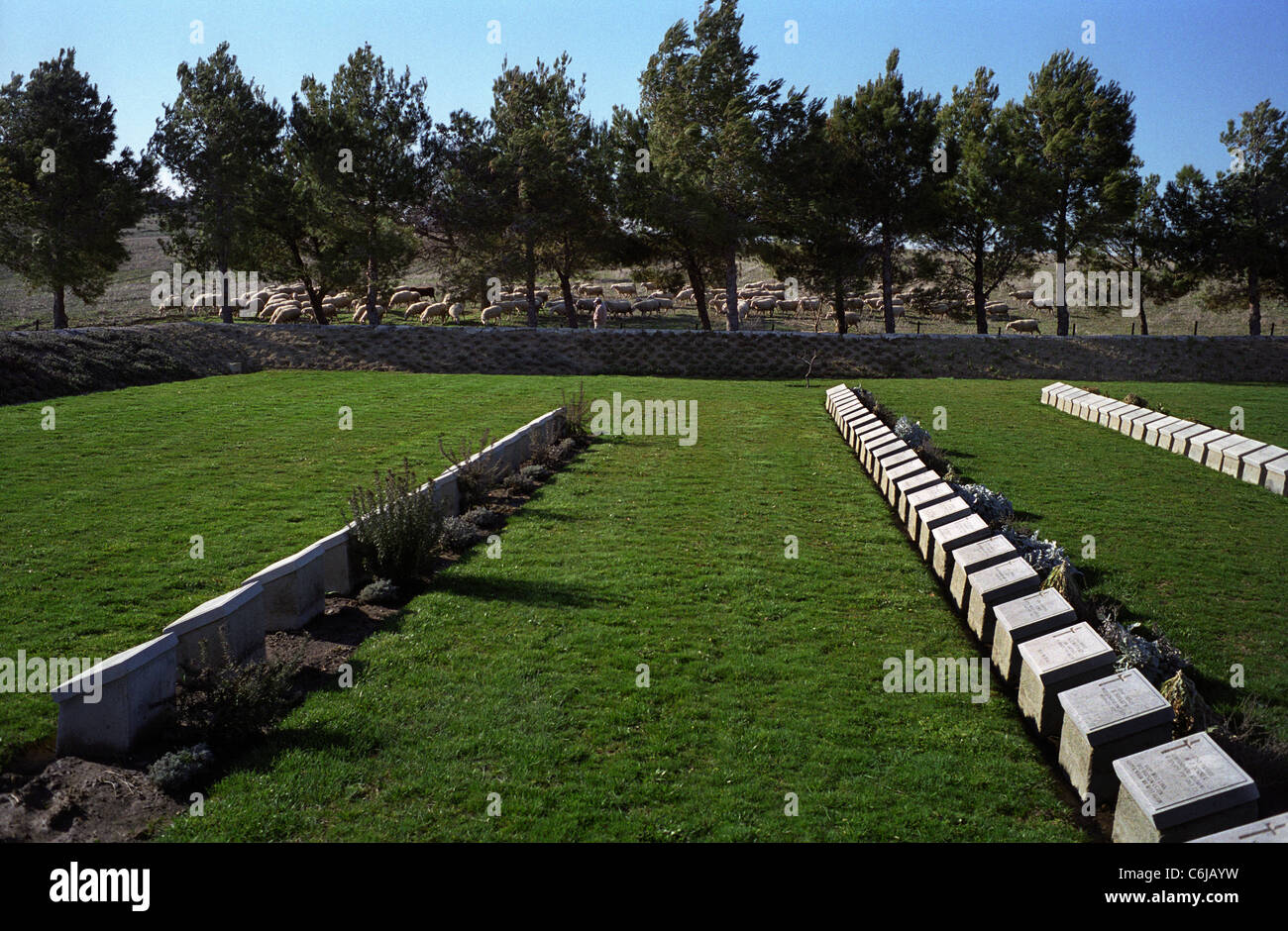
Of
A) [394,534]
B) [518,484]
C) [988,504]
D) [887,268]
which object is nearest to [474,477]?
[518,484]

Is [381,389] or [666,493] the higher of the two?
[381,389]

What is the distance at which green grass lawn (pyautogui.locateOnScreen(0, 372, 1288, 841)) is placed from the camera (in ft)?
16.2

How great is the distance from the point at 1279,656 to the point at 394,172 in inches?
1533

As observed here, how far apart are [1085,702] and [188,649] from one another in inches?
243

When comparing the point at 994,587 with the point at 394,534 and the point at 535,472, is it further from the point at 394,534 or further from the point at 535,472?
the point at 535,472

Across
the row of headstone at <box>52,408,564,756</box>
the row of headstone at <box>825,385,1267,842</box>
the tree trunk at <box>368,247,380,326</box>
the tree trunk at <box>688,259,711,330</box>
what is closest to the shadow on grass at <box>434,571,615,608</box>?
the row of headstone at <box>52,408,564,756</box>

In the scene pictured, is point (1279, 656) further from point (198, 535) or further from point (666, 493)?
point (198, 535)

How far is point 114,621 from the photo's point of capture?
689cm

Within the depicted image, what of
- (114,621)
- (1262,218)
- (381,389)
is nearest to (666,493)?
(114,621)

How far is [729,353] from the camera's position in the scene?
36875 mm

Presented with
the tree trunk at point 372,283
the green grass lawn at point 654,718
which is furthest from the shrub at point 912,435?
the tree trunk at point 372,283

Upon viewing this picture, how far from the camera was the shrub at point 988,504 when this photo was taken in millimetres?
10680

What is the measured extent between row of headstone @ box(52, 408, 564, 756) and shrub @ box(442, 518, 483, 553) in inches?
57.7
